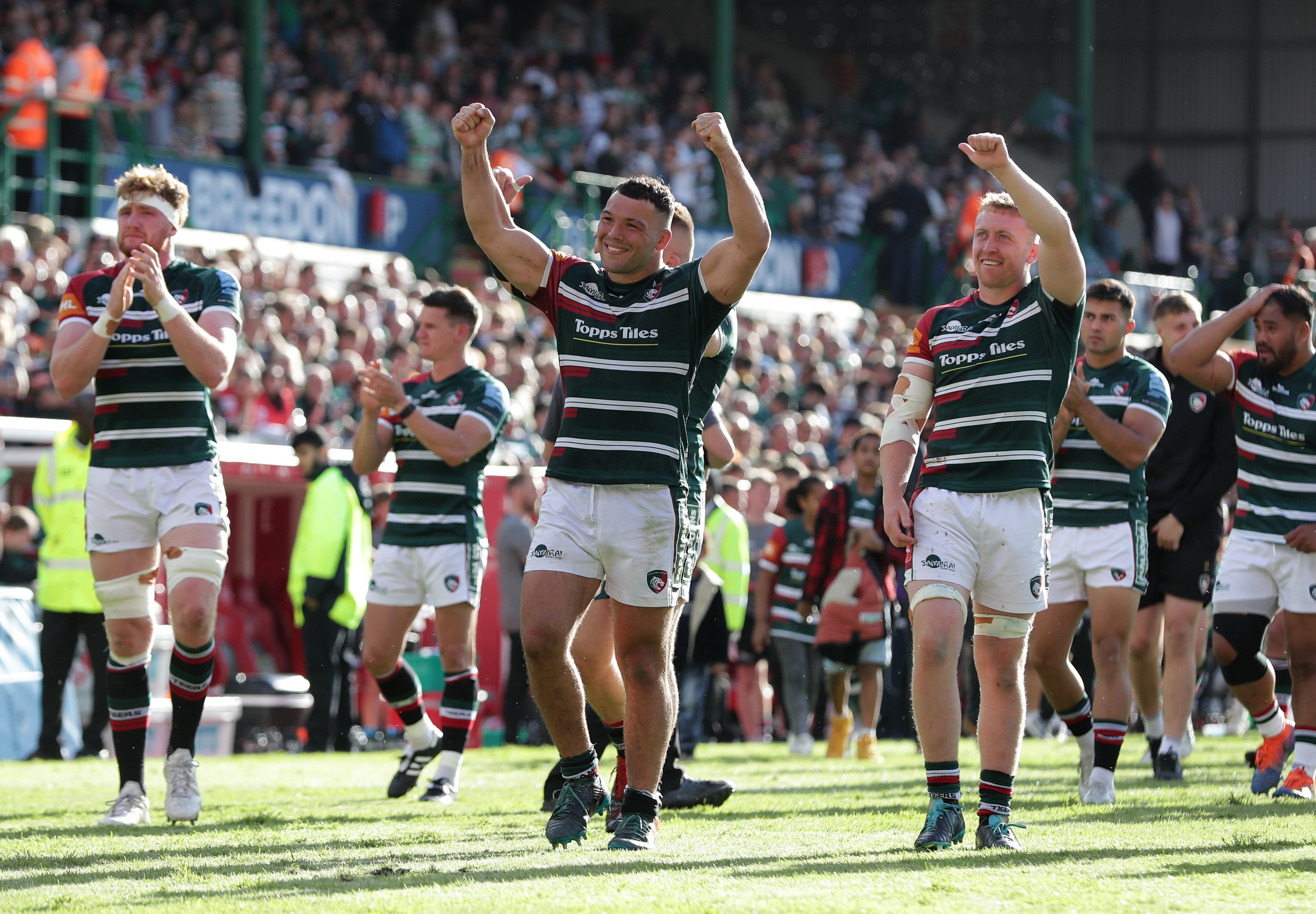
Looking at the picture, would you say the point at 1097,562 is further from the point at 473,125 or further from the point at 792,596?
the point at 792,596

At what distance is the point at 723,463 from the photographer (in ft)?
24.5

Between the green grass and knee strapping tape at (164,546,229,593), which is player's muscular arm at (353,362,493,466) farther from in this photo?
the green grass

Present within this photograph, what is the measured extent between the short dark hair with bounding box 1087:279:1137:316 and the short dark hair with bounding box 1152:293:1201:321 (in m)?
1.18

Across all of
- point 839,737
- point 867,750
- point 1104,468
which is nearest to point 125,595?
point 1104,468

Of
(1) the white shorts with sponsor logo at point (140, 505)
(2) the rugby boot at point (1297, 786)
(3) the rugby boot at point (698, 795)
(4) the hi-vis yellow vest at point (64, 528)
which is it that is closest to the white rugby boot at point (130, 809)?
(1) the white shorts with sponsor logo at point (140, 505)

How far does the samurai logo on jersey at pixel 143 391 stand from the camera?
698 centimetres

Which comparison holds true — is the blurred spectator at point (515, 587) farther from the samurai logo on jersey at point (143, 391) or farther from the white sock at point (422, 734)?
the samurai logo on jersey at point (143, 391)

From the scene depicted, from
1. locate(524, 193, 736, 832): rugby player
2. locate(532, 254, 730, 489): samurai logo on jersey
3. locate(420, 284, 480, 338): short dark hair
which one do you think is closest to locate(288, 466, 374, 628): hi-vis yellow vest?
locate(420, 284, 480, 338): short dark hair

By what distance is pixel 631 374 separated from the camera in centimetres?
589

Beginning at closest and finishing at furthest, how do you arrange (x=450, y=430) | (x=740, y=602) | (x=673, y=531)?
(x=673, y=531) < (x=450, y=430) < (x=740, y=602)

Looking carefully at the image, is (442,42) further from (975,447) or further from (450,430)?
(975,447)

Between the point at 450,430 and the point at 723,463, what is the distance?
1.35m

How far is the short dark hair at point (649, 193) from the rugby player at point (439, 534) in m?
2.35

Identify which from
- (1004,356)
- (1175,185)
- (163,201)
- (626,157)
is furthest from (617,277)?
(1175,185)
